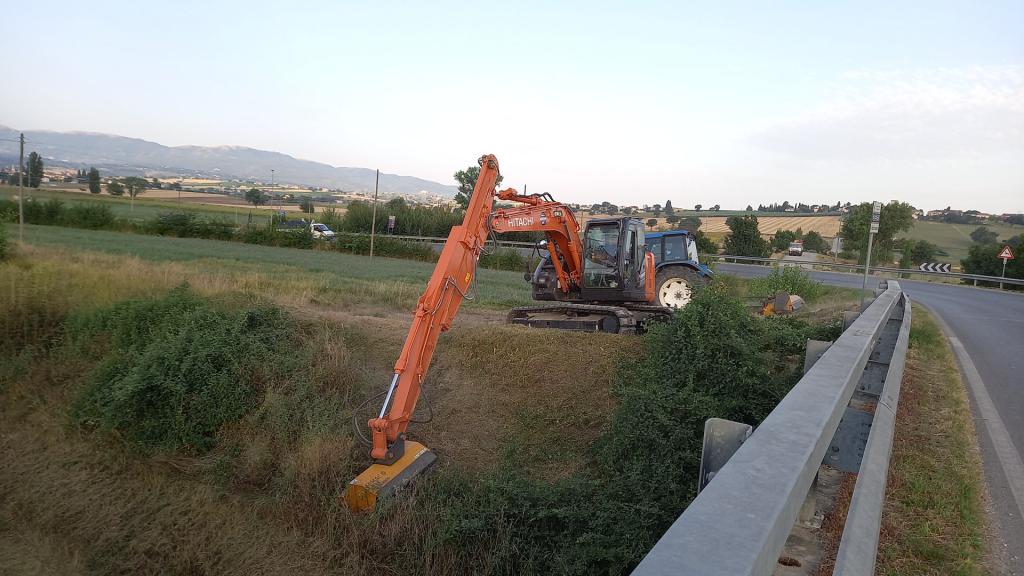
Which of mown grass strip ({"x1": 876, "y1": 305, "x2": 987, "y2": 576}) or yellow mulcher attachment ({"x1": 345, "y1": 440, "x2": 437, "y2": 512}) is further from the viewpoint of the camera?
yellow mulcher attachment ({"x1": 345, "y1": 440, "x2": 437, "y2": 512})

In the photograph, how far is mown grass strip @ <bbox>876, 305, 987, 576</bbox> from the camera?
278 centimetres

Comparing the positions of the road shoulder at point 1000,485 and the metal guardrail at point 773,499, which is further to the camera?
the road shoulder at point 1000,485

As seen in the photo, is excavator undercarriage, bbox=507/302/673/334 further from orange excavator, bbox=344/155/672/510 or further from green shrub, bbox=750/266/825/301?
green shrub, bbox=750/266/825/301

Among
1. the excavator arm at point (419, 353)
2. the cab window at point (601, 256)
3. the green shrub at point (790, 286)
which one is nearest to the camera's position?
the excavator arm at point (419, 353)

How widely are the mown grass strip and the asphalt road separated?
145 mm

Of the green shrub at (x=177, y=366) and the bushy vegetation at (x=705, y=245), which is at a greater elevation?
the bushy vegetation at (x=705, y=245)

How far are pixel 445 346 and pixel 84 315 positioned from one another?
606 cm

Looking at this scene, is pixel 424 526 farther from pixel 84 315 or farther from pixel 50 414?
pixel 84 315

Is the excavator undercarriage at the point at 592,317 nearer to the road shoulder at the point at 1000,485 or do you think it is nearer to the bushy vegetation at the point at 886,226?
the road shoulder at the point at 1000,485

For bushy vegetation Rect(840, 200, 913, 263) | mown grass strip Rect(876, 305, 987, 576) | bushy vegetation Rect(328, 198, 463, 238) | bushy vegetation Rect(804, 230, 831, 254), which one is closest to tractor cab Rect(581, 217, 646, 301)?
mown grass strip Rect(876, 305, 987, 576)

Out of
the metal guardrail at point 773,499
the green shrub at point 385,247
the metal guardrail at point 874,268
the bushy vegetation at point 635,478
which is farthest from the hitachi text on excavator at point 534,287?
the green shrub at point 385,247

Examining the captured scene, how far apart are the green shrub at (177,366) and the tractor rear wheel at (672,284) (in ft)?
29.6

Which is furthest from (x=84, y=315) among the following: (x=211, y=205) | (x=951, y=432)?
(x=211, y=205)

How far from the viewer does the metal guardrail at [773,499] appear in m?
1.17
